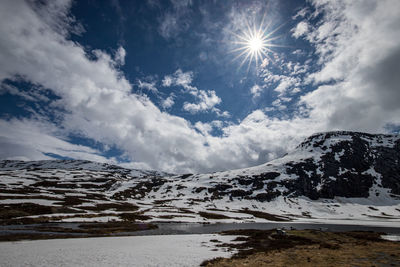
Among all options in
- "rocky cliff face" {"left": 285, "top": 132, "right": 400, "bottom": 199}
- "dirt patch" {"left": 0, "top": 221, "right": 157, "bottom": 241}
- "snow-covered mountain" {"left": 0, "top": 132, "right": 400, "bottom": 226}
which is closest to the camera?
"dirt patch" {"left": 0, "top": 221, "right": 157, "bottom": 241}

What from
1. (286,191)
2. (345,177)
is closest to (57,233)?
(286,191)

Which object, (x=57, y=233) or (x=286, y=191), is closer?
(x=57, y=233)

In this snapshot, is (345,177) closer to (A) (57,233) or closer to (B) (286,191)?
(B) (286,191)

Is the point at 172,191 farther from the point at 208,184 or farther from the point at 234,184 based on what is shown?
the point at 234,184

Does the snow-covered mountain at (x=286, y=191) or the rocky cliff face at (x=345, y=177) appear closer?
the snow-covered mountain at (x=286, y=191)

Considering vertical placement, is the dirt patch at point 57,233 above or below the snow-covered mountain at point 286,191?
below

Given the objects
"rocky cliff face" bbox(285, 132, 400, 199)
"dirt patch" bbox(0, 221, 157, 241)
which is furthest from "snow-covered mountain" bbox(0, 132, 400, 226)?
"dirt patch" bbox(0, 221, 157, 241)

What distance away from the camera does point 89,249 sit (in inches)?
1005

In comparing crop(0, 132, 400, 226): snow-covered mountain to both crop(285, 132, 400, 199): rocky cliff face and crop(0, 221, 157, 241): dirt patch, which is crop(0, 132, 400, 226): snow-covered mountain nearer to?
crop(285, 132, 400, 199): rocky cliff face

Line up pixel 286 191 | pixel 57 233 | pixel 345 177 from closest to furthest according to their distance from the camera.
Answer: pixel 57 233 → pixel 286 191 → pixel 345 177

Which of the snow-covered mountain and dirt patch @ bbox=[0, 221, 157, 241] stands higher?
the snow-covered mountain

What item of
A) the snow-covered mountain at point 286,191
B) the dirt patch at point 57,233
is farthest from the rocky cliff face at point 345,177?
the dirt patch at point 57,233

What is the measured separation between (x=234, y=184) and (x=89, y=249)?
545ft

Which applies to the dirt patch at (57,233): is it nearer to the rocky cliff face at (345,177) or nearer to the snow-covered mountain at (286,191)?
the snow-covered mountain at (286,191)
